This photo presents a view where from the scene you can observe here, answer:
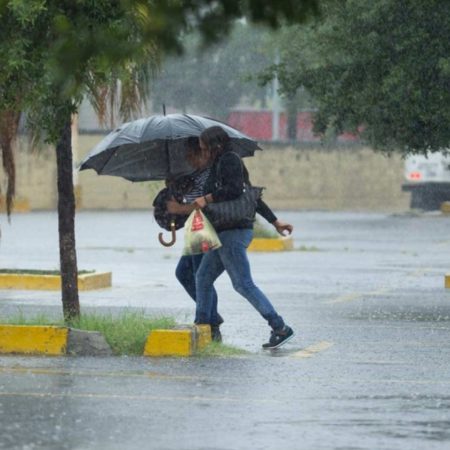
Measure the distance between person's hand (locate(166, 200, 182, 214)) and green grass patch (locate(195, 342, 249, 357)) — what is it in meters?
1.11

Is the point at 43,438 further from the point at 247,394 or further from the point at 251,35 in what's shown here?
the point at 251,35

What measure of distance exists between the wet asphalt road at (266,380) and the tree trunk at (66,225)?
3.81 ft

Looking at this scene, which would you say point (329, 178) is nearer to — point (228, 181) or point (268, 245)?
point (268, 245)

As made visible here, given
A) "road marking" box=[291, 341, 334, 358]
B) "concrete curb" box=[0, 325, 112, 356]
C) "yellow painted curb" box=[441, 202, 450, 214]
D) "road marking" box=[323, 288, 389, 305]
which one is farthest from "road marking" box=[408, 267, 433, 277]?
"yellow painted curb" box=[441, 202, 450, 214]

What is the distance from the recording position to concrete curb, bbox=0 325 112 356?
13133mm

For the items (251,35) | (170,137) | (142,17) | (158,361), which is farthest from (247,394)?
(251,35)

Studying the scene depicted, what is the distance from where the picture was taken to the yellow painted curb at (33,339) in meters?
13.2

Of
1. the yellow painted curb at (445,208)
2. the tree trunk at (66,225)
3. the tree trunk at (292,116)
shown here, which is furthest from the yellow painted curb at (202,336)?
the tree trunk at (292,116)

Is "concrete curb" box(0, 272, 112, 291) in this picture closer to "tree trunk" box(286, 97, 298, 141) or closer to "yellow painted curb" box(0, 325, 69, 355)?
"yellow painted curb" box(0, 325, 69, 355)

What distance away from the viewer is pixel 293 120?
61500mm

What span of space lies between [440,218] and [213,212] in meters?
32.5

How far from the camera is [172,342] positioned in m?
13.1

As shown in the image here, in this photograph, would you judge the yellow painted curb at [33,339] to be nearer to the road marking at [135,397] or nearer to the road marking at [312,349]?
the road marking at [312,349]

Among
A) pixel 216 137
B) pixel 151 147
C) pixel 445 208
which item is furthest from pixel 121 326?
pixel 445 208
